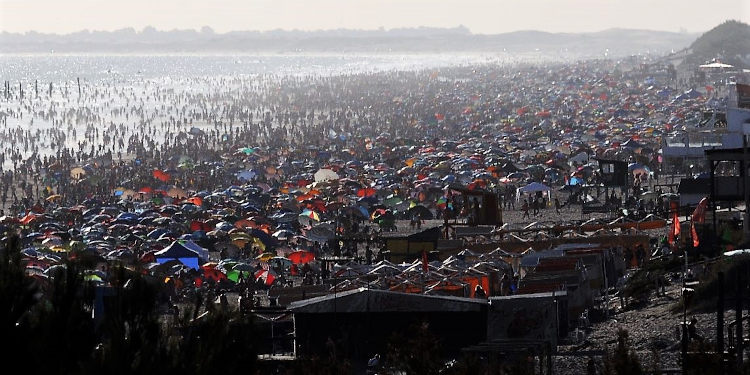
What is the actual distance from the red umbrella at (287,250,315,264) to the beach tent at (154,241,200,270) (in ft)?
7.67

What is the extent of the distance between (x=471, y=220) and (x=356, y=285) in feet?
44.8

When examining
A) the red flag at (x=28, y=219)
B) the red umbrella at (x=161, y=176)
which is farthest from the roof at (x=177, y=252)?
the red umbrella at (x=161, y=176)

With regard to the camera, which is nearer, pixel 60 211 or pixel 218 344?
pixel 218 344

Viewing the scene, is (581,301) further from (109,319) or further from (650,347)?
(109,319)

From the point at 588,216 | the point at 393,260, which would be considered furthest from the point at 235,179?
the point at 393,260

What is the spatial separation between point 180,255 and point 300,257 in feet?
9.68

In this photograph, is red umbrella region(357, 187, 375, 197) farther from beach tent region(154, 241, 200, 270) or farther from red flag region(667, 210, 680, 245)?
red flag region(667, 210, 680, 245)

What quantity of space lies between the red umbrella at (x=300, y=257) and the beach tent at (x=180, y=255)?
92.0 inches

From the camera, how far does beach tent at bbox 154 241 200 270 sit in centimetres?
3656

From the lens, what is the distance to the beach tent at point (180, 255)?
1439 inches

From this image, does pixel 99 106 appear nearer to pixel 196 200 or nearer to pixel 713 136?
pixel 196 200

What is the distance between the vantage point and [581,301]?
27.2 meters

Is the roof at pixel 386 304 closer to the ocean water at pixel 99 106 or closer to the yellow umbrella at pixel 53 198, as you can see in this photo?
the yellow umbrella at pixel 53 198

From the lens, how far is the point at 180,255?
3672 cm
